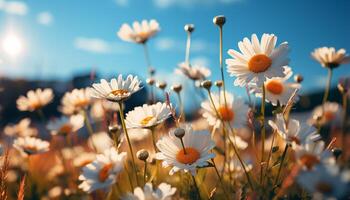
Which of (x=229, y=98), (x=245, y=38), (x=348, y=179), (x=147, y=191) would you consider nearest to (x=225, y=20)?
(x=245, y=38)

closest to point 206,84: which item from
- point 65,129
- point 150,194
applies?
point 150,194

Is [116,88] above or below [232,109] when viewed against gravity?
above

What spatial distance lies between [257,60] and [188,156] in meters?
0.52

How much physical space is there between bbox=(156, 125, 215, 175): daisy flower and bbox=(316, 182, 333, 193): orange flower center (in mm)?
647

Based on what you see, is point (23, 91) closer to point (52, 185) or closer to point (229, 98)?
point (52, 185)

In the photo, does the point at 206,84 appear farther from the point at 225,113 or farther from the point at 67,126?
the point at 67,126

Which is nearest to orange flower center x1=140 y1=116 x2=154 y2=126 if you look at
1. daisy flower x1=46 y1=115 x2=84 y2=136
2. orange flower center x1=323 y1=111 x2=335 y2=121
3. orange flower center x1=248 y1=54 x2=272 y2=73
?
orange flower center x1=248 y1=54 x2=272 y2=73

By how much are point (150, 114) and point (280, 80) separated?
918 millimetres

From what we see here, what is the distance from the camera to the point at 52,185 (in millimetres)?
3801

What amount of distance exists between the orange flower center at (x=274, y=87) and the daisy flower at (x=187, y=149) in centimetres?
78

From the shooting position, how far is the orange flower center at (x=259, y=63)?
1.83 meters

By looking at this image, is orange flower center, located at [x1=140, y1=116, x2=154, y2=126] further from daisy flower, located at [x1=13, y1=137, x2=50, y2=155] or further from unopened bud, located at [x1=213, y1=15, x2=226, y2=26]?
daisy flower, located at [x1=13, y1=137, x2=50, y2=155]

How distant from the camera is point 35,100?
342cm

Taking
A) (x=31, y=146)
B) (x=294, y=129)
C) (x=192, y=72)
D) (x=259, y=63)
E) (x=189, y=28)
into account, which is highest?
(x=189, y=28)
